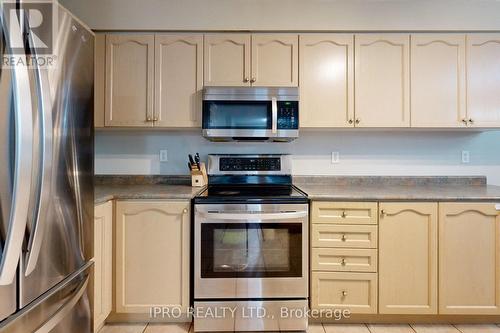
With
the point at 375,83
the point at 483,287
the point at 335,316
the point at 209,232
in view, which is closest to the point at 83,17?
the point at 209,232

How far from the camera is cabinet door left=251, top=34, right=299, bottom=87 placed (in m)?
2.19

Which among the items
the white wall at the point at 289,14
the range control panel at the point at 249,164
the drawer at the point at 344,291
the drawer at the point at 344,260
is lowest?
the drawer at the point at 344,291

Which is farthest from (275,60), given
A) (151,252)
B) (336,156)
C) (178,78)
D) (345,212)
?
(151,252)

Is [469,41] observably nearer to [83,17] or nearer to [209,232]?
[209,232]

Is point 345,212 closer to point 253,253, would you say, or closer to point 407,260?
point 407,260

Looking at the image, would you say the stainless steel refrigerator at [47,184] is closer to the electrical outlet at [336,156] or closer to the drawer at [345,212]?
the drawer at [345,212]

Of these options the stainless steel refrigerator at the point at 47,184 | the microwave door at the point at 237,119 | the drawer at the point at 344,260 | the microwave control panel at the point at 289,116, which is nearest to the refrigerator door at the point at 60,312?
the stainless steel refrigerator at the point at 47,184

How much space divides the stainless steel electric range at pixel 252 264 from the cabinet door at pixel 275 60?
0.87 metres

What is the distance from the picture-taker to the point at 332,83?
7.20ft

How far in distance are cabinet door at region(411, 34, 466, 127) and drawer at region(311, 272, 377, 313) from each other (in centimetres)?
126

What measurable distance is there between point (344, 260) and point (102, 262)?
4.85 ft

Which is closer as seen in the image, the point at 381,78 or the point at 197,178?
the point at 381,78

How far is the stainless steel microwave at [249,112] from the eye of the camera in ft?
6.95

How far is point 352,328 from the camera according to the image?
6.39 ft
